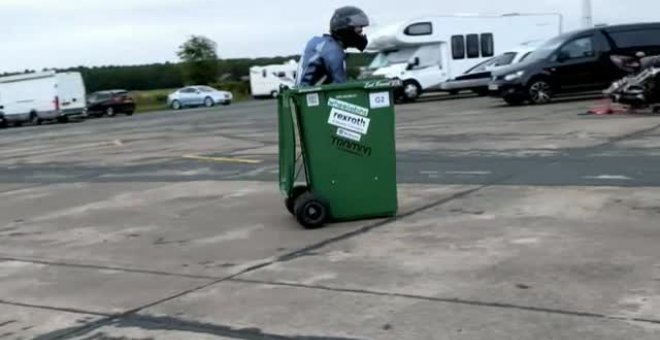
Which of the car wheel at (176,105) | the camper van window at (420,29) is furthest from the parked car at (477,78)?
the car wheel at (176,105)

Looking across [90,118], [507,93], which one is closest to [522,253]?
[507,93]

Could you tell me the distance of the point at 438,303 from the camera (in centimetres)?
530

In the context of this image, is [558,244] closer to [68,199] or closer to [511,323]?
[511,323]

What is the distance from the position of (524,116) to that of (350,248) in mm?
12803

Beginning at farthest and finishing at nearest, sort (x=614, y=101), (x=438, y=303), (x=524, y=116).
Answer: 1. (x=524, y=116)
2. (x=614, y=101)
3. (x=438, y=303)

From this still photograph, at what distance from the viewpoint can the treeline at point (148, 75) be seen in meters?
80.7

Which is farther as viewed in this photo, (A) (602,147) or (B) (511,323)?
(A) (602,147)

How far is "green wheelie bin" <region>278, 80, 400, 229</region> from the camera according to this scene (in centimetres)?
777

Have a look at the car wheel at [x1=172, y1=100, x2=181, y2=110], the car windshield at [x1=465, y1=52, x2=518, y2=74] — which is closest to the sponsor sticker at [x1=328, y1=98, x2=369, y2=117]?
the car windshield at [x1=465, y1=52, x2=518, y2=74]

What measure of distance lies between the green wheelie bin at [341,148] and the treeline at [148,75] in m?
70.2

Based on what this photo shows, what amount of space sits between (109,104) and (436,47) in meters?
22.3

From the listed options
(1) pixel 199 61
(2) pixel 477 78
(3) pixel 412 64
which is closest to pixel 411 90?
(3) pixel 412 64

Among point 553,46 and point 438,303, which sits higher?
point 553,46

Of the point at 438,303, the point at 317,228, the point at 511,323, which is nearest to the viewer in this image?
the point at 511,323
